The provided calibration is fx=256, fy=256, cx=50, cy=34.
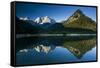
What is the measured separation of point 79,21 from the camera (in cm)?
266

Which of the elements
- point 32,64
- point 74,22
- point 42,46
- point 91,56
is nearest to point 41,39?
point 42,46

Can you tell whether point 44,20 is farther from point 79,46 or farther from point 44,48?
point 79,46

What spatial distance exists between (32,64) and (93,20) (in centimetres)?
82

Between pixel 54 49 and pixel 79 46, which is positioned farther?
pixel 79 46

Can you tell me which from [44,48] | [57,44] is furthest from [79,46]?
Result: [44,48]

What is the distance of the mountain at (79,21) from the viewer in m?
2.61

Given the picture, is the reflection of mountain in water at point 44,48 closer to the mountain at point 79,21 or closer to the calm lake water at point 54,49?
the calm lake water at point 54,49

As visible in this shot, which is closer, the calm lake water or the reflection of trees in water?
the calm lake water

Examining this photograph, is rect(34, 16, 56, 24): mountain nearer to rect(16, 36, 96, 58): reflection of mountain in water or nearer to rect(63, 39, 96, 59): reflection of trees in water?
rect(16, 36, 96, 58): reflection of mountain in water

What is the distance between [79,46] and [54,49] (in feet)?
0.95

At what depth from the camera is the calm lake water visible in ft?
7.84

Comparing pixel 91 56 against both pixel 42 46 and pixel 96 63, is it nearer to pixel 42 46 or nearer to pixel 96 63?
pixel 96 63

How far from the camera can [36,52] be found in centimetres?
245

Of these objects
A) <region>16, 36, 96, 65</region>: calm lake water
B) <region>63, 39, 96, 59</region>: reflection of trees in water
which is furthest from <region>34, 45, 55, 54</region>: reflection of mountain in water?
<region>63, 39, 96, 59</region>: reflection of trees in water
